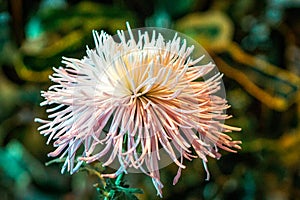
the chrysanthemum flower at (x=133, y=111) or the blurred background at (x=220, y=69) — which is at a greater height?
the chrysanthemum flower at (x=133, y=111)

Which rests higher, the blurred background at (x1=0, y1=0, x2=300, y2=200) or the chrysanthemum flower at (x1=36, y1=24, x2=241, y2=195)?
the chrysanthemum flower at (x1=36, y1=24, x2=241, y2=195)

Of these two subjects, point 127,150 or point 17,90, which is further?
point 17,90

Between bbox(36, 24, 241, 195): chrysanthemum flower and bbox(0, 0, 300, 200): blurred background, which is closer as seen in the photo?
bbox(36, 24, 241, 195): chrysanthemum flower

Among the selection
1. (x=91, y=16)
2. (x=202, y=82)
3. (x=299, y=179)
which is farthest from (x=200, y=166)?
(x=202, y=82)

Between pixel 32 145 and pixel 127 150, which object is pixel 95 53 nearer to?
pixel 127 150

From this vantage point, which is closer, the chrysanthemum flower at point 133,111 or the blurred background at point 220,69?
the chrysanthemum flower at point 133,111
